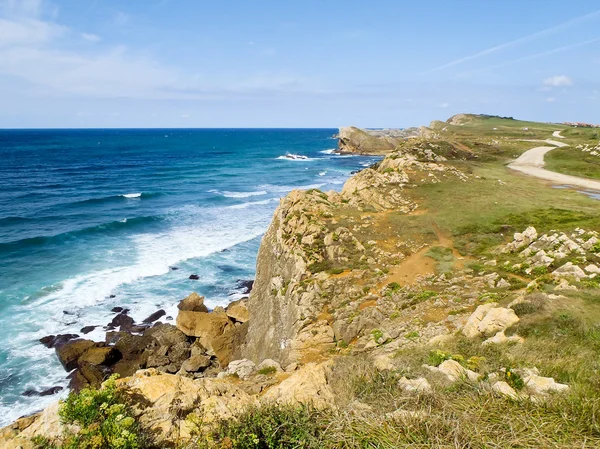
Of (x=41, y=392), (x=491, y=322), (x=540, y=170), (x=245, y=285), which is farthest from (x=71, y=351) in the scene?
(x=540, y=170)

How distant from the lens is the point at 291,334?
19.8 metres

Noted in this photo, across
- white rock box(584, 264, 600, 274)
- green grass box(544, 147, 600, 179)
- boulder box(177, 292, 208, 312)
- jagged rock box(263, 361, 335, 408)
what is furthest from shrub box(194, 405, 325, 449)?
green grass box(544, 147, 600, 179)

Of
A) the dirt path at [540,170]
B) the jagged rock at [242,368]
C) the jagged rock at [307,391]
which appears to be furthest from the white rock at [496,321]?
the dirt path at [540,170]

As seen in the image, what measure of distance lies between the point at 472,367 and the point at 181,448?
7.62 meters

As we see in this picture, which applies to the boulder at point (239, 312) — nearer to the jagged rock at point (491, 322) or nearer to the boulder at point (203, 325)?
the boulder at point (203, 325)

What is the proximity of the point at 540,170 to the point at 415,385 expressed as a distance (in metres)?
48.9

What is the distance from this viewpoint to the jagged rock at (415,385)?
25.8 ft

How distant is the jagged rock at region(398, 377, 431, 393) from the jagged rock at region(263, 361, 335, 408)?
1.61 meters

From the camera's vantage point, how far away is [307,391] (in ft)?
28.3

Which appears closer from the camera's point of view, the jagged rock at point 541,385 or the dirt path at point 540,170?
the jagged rock at point 541,385

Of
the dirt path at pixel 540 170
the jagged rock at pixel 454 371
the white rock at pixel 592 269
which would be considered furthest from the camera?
the dirt path at pixel 540 170

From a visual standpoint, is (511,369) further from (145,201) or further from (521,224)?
(145,201)

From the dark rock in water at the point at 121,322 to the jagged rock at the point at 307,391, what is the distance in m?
24.2

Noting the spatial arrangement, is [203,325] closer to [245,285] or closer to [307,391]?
[245,285]
